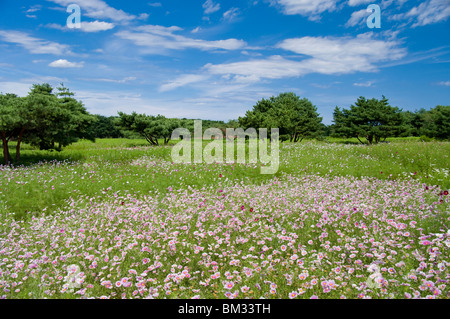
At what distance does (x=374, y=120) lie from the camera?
39.2 meters

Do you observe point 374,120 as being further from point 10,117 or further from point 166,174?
point 10,117

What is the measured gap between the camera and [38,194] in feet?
29.1

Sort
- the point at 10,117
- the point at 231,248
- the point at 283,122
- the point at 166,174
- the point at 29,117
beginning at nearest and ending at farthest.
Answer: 1. the point at 231,248
2. the point at 166,174
3. the point at 10,117
4. the point at 29,117
5. the point at 283,122

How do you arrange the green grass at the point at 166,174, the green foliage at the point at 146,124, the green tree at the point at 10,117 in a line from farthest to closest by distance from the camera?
the green foliage at the point at 146,124, the green tree at the point at 10,117, the green grass at the point at 166,174

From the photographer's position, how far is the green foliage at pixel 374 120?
3772cm

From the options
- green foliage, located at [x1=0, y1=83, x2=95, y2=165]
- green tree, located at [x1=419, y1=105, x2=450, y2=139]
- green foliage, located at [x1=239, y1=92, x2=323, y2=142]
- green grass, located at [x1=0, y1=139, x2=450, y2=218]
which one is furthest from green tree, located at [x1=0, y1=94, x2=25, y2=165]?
green tree, located at [x1=419, y1=105, x2=450, y2=139]

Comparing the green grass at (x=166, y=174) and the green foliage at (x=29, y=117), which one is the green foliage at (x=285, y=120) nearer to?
the green grass at (x=166, y=174)

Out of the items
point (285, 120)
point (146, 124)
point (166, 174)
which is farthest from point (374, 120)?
point (166, 174)

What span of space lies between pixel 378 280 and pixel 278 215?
272cm

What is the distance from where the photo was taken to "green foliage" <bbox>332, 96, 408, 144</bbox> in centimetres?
3772

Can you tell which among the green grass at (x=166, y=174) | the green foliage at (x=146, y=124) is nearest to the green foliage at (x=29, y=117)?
the green grass at (x=166, y=174)

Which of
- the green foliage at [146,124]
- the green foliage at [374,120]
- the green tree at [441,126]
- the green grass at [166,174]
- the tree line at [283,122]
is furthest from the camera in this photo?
the green tree at [441,126]
